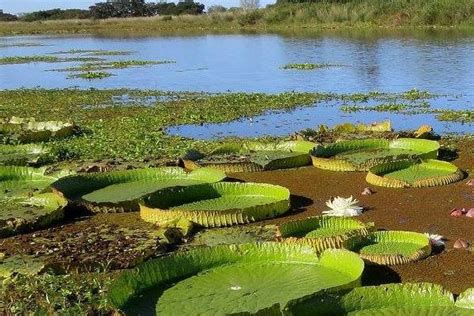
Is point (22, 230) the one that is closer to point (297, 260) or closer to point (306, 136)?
point (297, 260)

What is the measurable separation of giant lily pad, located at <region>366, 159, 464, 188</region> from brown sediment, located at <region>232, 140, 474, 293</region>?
66 mm

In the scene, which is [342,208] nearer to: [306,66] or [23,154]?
[23,154]

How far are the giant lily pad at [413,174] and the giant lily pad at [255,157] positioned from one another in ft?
3.53

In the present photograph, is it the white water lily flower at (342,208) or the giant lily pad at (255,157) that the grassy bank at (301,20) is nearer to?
the giant lily pad at (255,157)

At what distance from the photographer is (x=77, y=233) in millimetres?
5820

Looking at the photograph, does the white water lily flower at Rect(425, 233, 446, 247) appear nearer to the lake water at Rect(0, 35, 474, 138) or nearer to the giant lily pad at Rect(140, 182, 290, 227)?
the giant lily pad at Rect(140, 182, 290, 227)

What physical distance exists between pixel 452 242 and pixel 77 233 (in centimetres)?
291

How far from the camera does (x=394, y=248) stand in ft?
16.4

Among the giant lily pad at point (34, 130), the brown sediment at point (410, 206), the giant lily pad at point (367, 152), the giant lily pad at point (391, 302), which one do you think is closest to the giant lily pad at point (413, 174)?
the brown sediment at point (410, 206)

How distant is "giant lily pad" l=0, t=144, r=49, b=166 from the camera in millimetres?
8305

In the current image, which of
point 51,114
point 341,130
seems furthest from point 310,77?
point 341,130

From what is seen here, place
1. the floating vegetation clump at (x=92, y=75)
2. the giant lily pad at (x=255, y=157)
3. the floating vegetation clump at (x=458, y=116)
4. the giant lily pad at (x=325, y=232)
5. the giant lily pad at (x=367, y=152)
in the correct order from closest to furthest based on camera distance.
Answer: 1. the giant lily pad at (x=325, y=232)
2. the giant lily pad at (x=367, y=152)
3. the giant lily pad at (x=255, y=157)
4. the floating vegetation clump at (x=458, y=116)
5. the floating vegetation clump at (x=92, y=75)

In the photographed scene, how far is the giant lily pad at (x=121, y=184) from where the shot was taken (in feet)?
20.9

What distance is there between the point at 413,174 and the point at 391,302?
132 inches
